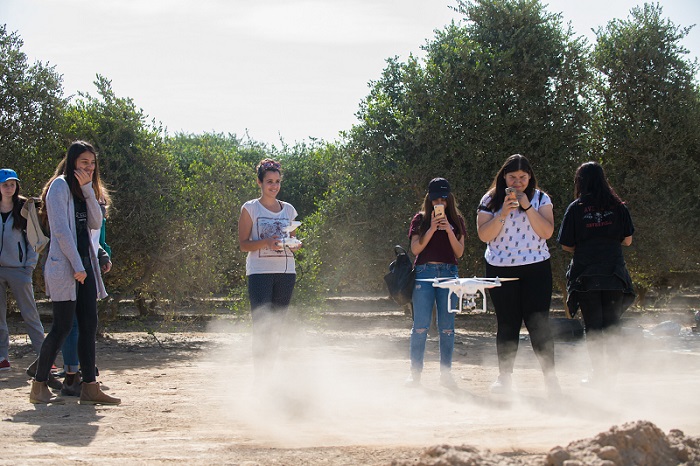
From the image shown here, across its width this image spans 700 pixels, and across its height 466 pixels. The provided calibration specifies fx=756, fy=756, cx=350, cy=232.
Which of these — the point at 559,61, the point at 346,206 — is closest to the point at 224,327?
the point at 346,206

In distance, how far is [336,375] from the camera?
7344 millimetres

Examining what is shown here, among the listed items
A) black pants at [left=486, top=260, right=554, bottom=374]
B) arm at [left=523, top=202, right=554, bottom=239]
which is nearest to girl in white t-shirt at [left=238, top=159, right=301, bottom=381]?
black pants at [left=486, top=260, right=554, bottom=374]

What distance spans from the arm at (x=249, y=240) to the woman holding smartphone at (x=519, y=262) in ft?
5.72

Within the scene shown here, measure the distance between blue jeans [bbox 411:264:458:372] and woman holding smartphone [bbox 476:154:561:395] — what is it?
484mm

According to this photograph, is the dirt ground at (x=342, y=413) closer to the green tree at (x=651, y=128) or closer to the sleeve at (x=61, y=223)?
the sleeve at (x=61, y=223)

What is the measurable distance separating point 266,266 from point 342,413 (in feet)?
5.13

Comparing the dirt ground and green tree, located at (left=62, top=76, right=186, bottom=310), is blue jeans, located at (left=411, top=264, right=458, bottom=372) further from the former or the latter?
green tree, located at (left=62, top=76, right=186, bottom=310)

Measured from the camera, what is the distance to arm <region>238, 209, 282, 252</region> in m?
6.31

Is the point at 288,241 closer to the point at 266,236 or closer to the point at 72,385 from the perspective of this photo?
the point at 266,236

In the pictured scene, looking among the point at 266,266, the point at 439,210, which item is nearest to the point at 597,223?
the point at 439,210

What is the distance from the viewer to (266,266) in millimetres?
6406

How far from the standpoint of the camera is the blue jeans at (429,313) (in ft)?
21.7

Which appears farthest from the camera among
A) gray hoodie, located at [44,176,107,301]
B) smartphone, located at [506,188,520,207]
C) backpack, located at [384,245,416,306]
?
backpack, located at [384,245,416,306]

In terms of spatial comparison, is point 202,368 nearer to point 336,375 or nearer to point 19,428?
point 336,375
